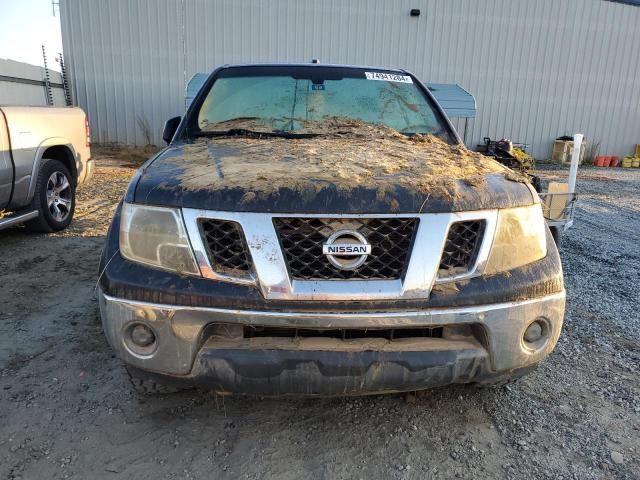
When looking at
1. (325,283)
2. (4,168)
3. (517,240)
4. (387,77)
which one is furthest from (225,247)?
(4,168)

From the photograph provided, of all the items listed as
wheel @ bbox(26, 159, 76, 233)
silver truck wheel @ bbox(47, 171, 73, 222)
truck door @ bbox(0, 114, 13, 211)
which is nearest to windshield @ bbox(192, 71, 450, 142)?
truck door @ bbox(0, 114, 13, 211)

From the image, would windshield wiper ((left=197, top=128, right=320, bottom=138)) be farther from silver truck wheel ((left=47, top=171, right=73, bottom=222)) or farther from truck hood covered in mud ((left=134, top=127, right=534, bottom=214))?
silver truck wheel ((left=47, top=171, right=73, bottom=222))

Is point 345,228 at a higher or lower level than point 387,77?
lower

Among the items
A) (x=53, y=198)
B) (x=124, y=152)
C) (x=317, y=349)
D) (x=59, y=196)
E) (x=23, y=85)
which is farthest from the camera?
(x=124, y=152)

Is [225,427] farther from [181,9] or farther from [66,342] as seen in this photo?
[181,9]

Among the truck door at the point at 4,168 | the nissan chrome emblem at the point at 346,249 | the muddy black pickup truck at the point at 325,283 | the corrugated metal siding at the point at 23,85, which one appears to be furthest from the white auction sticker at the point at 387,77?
the corrugated metal siding at the point at 23,85

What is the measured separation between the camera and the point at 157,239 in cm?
194

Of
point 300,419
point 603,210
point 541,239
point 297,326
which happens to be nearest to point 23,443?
point 300,419

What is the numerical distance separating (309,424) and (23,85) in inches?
479

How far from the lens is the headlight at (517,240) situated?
1.99 meters

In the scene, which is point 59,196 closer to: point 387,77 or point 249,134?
point 249,134

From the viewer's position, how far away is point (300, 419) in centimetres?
235

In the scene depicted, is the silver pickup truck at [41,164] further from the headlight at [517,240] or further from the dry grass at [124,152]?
the dry grass at [124,152]

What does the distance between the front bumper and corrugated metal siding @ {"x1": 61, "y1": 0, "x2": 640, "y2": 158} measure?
47.1ft
